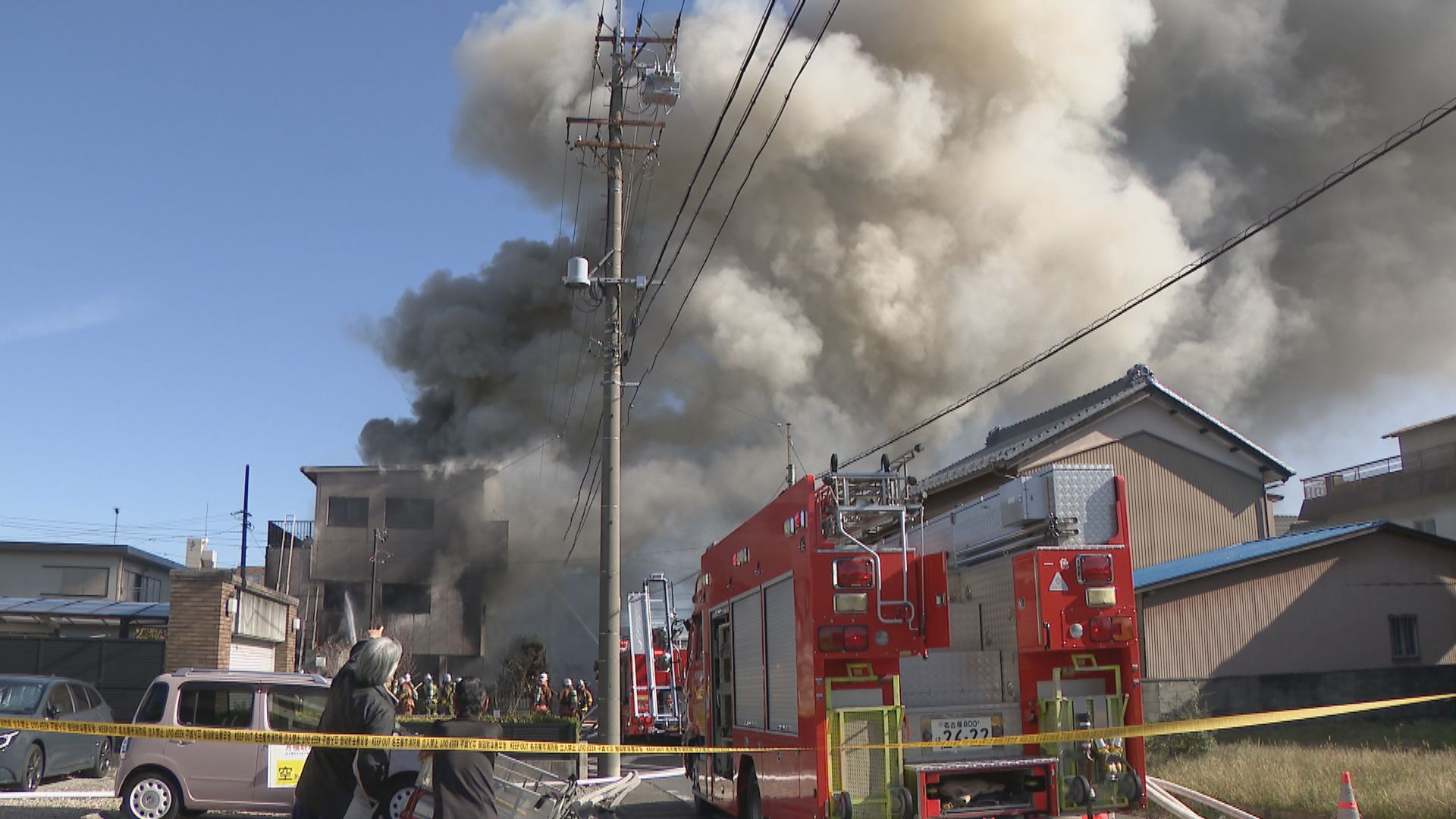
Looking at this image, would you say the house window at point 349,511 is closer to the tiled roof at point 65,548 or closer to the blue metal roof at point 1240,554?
the tiled roof at point 65,548

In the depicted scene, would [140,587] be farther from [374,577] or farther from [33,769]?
[33,769]

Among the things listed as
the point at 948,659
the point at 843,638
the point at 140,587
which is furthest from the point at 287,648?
the point at 140,587

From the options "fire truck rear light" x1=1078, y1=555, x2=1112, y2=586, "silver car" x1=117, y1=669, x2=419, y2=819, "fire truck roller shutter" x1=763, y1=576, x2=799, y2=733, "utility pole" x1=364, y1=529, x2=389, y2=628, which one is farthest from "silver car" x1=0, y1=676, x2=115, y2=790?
"utility pole" x1=364, y1=529, x2=389, y2=628

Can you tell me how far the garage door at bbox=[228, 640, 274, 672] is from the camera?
61.9 feet

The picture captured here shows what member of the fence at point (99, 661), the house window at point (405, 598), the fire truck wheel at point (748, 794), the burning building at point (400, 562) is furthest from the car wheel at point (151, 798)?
the house window at point (405, 598)

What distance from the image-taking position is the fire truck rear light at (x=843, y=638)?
7672 mm

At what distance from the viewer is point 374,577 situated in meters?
36.5

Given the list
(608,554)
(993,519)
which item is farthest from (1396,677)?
(993,519)

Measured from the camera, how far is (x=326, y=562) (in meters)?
44.9

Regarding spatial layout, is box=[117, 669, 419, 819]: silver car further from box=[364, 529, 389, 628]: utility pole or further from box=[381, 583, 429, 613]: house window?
box=[381, 583, 429, 613]: house window

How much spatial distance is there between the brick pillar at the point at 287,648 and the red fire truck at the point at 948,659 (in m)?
16.2

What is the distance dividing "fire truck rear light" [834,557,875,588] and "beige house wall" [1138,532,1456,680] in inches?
513

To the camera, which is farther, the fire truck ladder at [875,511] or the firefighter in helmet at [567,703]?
the firefighter in helmet at [567,703]

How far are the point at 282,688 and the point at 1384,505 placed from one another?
35.6m
